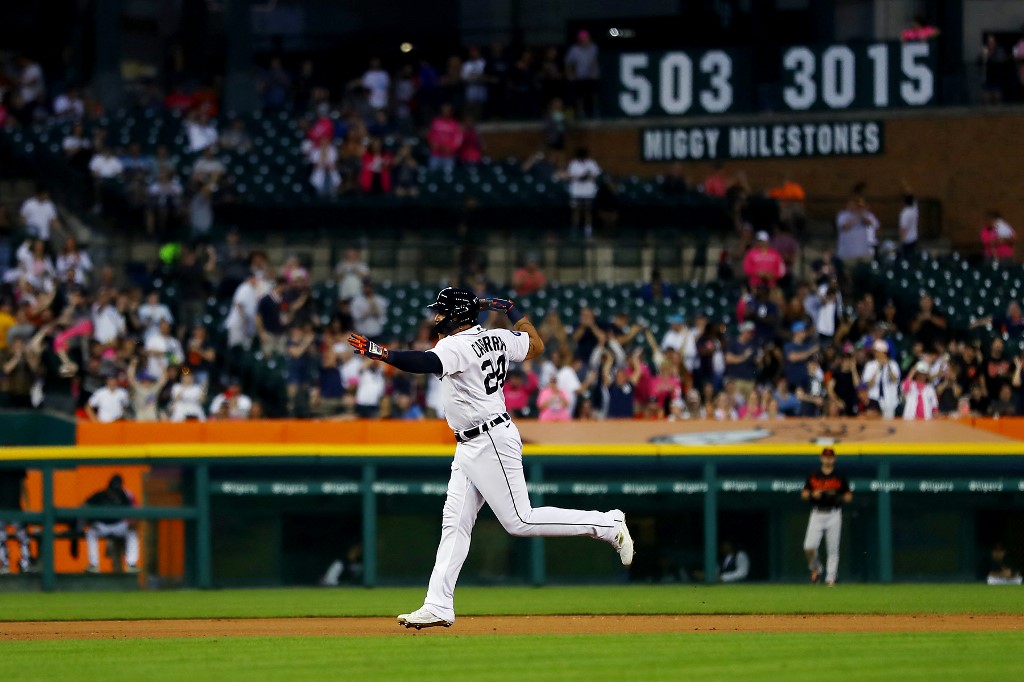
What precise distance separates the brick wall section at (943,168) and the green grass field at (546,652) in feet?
44.4

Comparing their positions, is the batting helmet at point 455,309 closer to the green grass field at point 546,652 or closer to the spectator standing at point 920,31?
the green grass field at point 546,652

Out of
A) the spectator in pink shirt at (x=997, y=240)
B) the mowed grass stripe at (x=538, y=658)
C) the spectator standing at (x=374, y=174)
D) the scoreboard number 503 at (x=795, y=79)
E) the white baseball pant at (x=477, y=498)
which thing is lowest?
the mowed grass stripe at (x=538, y=658)

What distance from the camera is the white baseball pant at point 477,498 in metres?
10.2

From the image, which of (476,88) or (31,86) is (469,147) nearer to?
(476,88)

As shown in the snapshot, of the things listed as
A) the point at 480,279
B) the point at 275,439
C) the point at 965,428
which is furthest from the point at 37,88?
the point at 965,428

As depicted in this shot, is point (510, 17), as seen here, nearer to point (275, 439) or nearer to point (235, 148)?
point (235, 148)

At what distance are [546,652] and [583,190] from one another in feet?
49.2

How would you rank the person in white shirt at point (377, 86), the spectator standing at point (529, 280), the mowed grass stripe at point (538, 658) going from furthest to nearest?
the person in white shirt at point (377, 86) → the spectator standing at point (529, 280) → the mowed grass stripe at point (538, 658)

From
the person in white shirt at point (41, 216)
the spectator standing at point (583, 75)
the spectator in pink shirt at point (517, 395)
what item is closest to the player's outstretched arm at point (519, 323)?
the spectator in pink shirt at point (517, 395)

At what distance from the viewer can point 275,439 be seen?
58.6 feet

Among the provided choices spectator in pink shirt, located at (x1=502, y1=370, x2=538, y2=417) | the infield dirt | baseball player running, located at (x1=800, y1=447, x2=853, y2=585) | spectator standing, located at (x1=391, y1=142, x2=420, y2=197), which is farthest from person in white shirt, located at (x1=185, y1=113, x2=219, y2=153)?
the infield dirt

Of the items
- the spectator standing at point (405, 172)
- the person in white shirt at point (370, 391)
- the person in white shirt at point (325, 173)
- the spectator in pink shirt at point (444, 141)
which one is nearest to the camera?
the person in white shirt at point (370, 391)

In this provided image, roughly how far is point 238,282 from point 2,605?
26.7 feet

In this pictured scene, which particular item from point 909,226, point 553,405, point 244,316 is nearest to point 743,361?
point 553,405
